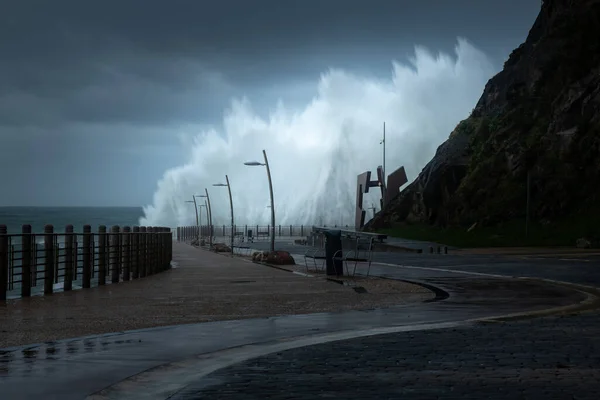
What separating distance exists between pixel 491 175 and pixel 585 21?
12916mm

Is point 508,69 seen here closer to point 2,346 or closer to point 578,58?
point 578,58

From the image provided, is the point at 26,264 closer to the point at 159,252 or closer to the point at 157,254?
the point at 157,254

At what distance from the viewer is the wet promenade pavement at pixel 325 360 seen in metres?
7.00

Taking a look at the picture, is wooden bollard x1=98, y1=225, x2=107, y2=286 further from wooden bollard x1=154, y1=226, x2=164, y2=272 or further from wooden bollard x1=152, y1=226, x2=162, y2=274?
wooden bollard x1=154, y1=226, x2=164, y2=272

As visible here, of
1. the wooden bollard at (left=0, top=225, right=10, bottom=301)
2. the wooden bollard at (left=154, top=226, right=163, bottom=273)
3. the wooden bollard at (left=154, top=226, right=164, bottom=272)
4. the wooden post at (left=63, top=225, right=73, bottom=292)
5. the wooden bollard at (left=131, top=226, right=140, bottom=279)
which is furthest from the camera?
the wooden bollard at (left=154, top=226, right=164, bottom=272)

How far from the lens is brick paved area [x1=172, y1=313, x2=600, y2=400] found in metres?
6.83

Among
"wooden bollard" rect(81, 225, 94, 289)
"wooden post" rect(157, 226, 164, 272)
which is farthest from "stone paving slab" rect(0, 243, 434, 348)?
"wooden post" rect(157, 226, 164, 272)

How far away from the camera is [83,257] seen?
22.0 meters

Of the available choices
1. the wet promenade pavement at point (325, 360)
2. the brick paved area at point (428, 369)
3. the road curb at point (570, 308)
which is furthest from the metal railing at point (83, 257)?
the brick paved area at point (428, 369)

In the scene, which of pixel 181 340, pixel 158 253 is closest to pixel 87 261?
pixel 158 253

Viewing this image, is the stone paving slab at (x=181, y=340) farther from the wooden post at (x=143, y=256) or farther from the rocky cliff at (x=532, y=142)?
the rocky cliff at (x=532, y=142)

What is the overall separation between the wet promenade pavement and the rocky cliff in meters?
46.6

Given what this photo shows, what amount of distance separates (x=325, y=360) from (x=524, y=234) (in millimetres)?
49720

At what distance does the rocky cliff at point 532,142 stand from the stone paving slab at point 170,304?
38.7m
